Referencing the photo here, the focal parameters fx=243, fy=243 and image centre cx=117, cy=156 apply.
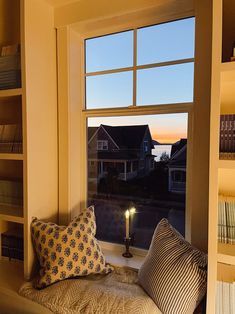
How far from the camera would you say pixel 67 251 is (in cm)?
141

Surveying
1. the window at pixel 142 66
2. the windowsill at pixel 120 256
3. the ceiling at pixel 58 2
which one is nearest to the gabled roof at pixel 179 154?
the window at pixel 142 66

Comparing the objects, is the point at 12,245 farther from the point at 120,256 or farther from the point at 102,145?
the point at 102,145

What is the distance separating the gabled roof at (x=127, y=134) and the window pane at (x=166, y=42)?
451 millimetres

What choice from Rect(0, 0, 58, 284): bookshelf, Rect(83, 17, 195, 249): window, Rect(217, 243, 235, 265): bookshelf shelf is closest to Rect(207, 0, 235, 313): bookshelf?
Rect(217, 243, 235, 265): bookshelf shelf

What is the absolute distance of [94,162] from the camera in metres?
1.90

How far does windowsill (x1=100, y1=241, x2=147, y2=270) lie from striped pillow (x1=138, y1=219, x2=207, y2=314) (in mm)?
269

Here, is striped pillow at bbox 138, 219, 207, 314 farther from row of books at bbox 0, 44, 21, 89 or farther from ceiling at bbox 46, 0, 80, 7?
ceiling at bbox 46, 0, 80, 7

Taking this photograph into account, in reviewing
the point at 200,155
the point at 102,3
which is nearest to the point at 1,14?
the point at 102,3

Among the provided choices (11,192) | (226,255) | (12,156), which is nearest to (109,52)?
(12,156)

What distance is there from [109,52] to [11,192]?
1258 mm

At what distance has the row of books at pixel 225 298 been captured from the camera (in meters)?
1.08

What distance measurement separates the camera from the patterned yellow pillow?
4.58ft

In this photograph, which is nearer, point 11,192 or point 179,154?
point 179,154

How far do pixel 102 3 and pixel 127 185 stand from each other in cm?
123
